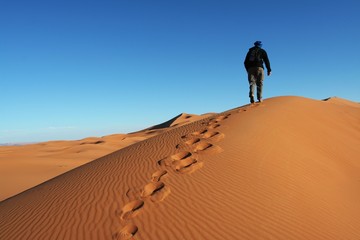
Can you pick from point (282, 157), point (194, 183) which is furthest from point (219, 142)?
point (194, 183)

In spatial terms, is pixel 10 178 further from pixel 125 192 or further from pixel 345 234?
pixel 345 234

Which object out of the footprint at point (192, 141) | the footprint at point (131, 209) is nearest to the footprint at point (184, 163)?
the footprint at point (192, 141)

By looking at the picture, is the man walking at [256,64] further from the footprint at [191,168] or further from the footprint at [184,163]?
the footprint at [191,168]

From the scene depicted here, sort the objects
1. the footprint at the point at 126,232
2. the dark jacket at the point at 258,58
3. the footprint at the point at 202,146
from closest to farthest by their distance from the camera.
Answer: the footprint at the point at 126,232
the footprint at the point at 202,146
the dark jacket at the point at 258,58

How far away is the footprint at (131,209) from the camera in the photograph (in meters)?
3.76

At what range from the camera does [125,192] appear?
444 cm

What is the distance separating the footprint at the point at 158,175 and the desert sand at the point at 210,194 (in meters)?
0.02


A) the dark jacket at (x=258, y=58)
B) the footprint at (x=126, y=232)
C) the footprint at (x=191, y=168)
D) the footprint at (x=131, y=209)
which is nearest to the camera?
the footprint at (x=126, y=232)

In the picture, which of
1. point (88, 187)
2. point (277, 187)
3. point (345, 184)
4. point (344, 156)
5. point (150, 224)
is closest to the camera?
point (150, 224)

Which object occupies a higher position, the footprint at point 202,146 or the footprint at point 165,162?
the footprint at point 202,146

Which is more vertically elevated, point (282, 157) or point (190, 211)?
point (282, 157)

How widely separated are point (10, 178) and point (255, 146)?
28.0ft

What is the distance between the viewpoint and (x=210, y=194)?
13.6ft

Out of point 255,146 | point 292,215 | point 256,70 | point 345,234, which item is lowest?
point 345,234
